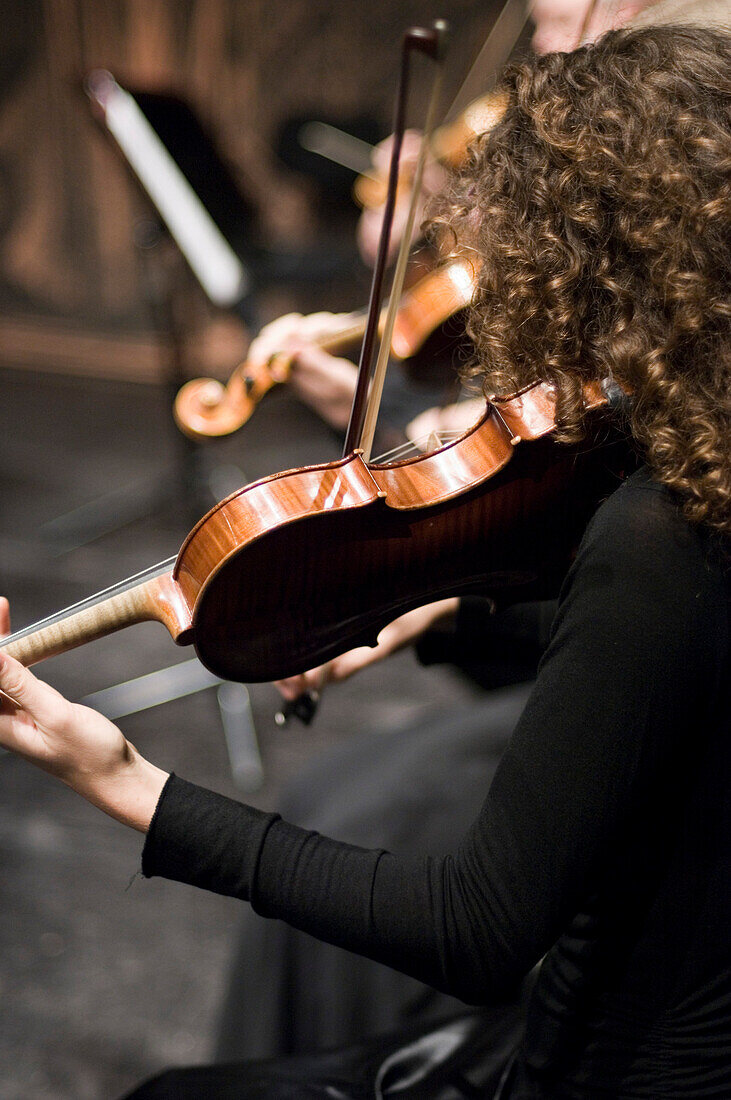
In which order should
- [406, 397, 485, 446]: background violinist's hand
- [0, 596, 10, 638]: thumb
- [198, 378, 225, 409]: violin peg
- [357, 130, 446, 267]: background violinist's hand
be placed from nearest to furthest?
[0, 596, 10, 638]: thumb < [406, 397, 485, 446]: background violinist's hand < [198, 378, 225, 409]: violin peg < [357, 130, 446, 267]: background violinist's hand

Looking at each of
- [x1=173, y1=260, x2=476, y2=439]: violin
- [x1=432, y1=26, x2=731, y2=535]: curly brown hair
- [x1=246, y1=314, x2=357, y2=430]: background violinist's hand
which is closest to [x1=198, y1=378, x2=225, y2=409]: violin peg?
[x1=173, y1=260, x2=476, y2=439]: violin

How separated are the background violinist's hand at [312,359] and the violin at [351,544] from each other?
671 mm

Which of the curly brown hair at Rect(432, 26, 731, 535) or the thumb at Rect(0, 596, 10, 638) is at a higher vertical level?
the curly brown hair at Rect(432, 26, 731, 535)

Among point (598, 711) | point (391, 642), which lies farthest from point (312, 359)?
point (598, 711)

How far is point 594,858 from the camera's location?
A: 569mm

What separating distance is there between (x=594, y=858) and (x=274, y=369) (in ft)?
3.18

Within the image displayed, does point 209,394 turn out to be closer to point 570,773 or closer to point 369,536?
point 369,536

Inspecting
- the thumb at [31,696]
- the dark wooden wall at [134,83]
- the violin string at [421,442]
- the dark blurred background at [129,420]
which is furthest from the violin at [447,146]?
the dark wooden wall at [134,83]

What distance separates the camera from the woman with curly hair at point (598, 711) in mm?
558

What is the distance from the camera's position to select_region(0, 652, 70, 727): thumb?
650mm

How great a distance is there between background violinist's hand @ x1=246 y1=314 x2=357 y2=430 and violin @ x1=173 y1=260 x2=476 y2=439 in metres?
0.01

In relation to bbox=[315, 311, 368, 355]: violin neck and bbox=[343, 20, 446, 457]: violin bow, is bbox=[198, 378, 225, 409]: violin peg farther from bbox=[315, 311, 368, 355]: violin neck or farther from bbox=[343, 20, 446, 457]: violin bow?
bbox=[343, 20, 446, 457]: violin bow

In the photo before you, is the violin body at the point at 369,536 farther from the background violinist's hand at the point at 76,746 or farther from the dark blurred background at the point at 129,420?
the dark blurred background at the point at 129,420

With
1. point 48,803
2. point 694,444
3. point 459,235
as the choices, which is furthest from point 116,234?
point 694,444
